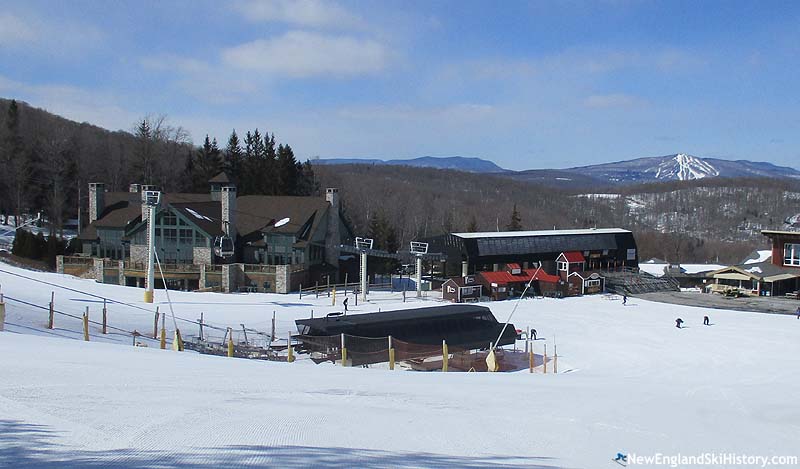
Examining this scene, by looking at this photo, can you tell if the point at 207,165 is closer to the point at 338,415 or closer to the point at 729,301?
the point at 729,301

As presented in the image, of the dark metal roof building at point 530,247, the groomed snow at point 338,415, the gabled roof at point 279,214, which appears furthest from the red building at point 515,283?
the groomed snow at point 338,415

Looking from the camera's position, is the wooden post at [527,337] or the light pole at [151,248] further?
the light pole at [151,248]

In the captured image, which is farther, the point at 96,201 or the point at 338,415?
the point at 96,201

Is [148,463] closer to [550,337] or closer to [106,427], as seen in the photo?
[106,427]

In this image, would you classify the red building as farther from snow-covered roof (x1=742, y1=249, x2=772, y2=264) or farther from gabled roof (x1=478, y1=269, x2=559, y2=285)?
snow-covered roof (x1=742, y1=249, x2=772, y2=264)

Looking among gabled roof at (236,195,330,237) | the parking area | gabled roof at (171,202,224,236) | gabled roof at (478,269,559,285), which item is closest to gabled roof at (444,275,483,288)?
gabled roof at (478,269,559,285)

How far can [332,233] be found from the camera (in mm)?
44438

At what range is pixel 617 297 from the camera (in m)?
41.5

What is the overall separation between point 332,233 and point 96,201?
15.6 meters

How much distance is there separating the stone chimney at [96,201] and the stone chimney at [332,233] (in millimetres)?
15068

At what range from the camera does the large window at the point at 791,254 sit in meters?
45.6

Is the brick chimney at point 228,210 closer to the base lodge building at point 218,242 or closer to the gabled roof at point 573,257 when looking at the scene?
the base lodge building at point 218,242

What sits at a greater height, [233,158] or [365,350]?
[233,158]

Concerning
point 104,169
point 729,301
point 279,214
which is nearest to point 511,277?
point 729,301
